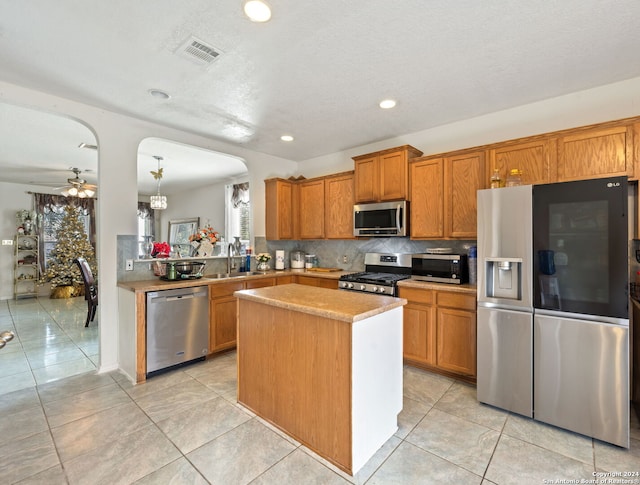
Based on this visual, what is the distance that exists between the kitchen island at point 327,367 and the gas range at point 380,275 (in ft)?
3.65

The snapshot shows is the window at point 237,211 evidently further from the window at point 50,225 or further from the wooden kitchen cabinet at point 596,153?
the wooden kitchen cabinet at point 596,153

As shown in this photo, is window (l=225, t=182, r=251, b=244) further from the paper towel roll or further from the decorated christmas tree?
the decorated christmas tree

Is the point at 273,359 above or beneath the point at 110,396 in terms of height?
above

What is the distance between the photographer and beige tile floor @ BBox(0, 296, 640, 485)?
5.61 feet

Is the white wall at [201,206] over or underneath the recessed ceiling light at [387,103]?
underneath

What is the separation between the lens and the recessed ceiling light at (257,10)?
1677mm

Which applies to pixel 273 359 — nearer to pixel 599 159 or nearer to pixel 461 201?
pixel 461 201

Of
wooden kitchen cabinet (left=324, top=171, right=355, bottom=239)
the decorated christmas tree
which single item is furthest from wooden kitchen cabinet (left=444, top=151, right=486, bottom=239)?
the decorated christmas tree

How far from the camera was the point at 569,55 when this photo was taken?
7.11 ft

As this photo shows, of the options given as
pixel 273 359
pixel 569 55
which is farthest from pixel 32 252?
pixel 569 55

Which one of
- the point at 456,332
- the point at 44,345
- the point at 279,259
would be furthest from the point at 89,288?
the point at 456,332

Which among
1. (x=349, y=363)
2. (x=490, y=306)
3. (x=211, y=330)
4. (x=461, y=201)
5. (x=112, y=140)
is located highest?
(x=112, y=140)

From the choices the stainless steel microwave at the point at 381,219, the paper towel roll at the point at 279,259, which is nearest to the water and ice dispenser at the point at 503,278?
the stainless steel microwave at the point at 381,219

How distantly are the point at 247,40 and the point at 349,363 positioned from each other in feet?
7.06
